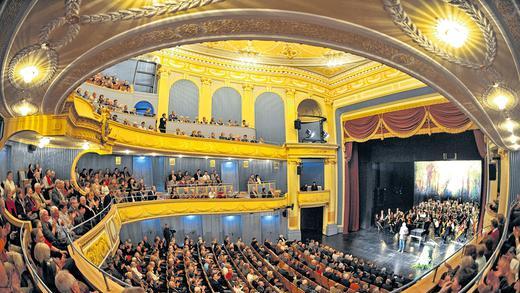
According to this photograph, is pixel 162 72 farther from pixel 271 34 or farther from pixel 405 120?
pixel 271 34

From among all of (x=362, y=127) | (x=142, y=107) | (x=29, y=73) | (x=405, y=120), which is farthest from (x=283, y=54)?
(x=29, y=73)

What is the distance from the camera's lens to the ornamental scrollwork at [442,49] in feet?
7.19

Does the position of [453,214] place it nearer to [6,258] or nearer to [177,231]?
[177,231]

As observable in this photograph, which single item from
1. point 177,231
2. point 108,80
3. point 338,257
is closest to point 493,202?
point 338,257

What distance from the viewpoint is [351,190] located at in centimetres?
1659

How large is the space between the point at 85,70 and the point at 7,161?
10.5 feet

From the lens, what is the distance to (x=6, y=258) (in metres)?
2.47

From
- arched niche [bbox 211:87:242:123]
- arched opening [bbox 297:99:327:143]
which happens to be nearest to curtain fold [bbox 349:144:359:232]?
arched opening [bbox 297:99:327:143]

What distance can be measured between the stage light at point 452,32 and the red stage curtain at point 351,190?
13786 mm

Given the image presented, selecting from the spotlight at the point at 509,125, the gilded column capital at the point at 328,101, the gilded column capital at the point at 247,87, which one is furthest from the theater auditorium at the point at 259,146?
Answer: the gilded column capital at the point at 328,101

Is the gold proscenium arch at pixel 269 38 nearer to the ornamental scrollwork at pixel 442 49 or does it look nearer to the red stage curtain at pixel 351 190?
the ornamental scrollwork at pixel 442 49

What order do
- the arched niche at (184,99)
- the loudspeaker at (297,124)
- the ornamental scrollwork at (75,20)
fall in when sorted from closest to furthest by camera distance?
the ornamental scrollwork at (75,20) < the arched niche at (184,99) < the loudspeaker at (297,124)

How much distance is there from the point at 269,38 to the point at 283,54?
12.8 meters

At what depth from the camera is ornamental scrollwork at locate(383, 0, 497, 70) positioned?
2.19 metres
